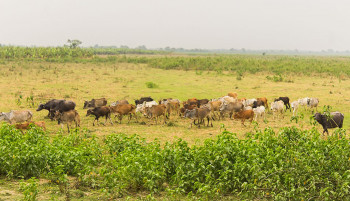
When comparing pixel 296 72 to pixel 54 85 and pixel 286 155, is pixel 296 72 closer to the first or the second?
pixel 54 85

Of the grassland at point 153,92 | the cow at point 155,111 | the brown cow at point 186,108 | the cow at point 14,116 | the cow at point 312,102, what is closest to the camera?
the cow at point 14,116

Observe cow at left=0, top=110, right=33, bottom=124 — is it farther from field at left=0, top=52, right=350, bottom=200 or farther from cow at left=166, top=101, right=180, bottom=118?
cow at left=166, top=101, right=180, bottom=118

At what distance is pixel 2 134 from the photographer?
9203mm

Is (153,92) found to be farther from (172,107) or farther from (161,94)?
(172,107)

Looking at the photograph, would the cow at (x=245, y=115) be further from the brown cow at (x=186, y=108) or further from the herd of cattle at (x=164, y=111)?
the brown cow at (x=186, y=108)

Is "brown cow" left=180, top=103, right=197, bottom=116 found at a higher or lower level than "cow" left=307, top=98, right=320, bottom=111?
lower

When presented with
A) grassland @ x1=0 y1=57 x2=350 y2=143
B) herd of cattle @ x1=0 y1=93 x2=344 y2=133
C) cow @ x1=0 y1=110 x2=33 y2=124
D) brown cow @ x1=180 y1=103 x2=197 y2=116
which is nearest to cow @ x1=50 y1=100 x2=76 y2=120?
herd of cattle @ x1=0 y1=93 x2=344 y2=133

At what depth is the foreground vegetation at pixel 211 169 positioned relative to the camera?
6359 millimetres

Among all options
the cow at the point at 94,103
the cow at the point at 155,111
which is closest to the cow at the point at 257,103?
the cow at the point at 155,111

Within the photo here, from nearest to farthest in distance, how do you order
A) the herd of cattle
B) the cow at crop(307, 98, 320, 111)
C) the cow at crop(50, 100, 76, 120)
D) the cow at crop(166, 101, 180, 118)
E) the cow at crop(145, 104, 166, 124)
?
the herd of cattle → the cow at crop(145, 104, 166, 124) → the cow at crop(50, 100, 76, 120) → the cow at crop(166, 101, 180, 118) → the cow at crop(307, 98, 320, 111)

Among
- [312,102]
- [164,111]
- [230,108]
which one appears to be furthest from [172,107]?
[312,102]

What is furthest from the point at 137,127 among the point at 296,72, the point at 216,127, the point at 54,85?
the point at 296,72

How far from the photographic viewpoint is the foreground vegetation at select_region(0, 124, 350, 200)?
636 centimetres

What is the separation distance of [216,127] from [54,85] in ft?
57.1
